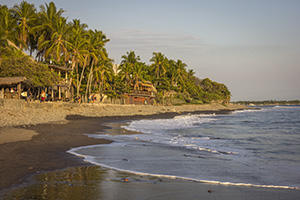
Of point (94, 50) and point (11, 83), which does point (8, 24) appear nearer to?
point (94, 50)

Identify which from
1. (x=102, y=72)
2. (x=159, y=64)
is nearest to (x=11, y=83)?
(x=102, y=72)

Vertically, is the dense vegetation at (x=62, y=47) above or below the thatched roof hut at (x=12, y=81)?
above

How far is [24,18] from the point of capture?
4438 centimetres

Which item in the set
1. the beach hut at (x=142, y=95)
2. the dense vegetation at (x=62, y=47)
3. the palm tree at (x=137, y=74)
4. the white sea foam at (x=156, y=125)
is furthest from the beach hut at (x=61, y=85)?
the palm tree at (x=137, y=74)

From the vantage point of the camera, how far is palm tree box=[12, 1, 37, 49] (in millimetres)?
43844

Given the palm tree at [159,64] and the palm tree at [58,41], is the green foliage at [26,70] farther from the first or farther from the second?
the palm tree at [159,64]

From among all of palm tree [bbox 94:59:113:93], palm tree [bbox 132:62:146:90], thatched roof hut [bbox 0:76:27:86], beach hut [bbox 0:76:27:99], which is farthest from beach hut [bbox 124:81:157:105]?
thatched roof hut [bbox 0:76:27:86]

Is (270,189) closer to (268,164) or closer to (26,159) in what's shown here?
(268,164)

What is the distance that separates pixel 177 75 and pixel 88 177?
86.6 m

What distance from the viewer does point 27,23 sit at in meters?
44.7

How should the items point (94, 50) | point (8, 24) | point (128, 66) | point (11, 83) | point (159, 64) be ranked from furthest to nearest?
point (159, 64) → point (128, 66) → point (94, 50) → point (8, 24) → point (11, 83)

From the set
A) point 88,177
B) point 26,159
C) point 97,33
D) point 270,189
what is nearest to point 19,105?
point 26,159

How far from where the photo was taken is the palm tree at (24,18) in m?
43.8

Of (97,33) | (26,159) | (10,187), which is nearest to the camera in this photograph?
(10,187)
